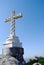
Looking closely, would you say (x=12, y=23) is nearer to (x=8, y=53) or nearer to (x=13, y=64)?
(x=8, y=53)

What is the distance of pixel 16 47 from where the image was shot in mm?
17828

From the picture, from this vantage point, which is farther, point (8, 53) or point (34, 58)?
point (34, 58)

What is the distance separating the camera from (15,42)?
18.0 metres

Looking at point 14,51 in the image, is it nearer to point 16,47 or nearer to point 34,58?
point 16,47

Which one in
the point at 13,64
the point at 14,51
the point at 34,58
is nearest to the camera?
the point at 13,64

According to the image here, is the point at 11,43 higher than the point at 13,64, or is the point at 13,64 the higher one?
the point at 11,43

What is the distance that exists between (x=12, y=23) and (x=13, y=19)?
424 millimetres

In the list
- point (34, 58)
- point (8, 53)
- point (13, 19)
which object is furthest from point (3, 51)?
point (34, 58)

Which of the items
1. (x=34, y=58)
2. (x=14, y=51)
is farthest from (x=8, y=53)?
(x=34, y=58)

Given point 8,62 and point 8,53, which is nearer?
point 8,62

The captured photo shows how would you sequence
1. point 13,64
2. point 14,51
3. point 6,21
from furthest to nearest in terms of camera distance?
point 6,21 < point 14,51 < point 13,64

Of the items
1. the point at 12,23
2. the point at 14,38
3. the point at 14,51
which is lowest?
the point at 14,51

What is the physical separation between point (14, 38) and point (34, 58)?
637 centimetres

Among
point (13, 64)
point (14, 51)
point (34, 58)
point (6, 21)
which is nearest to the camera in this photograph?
point (13, 64)
